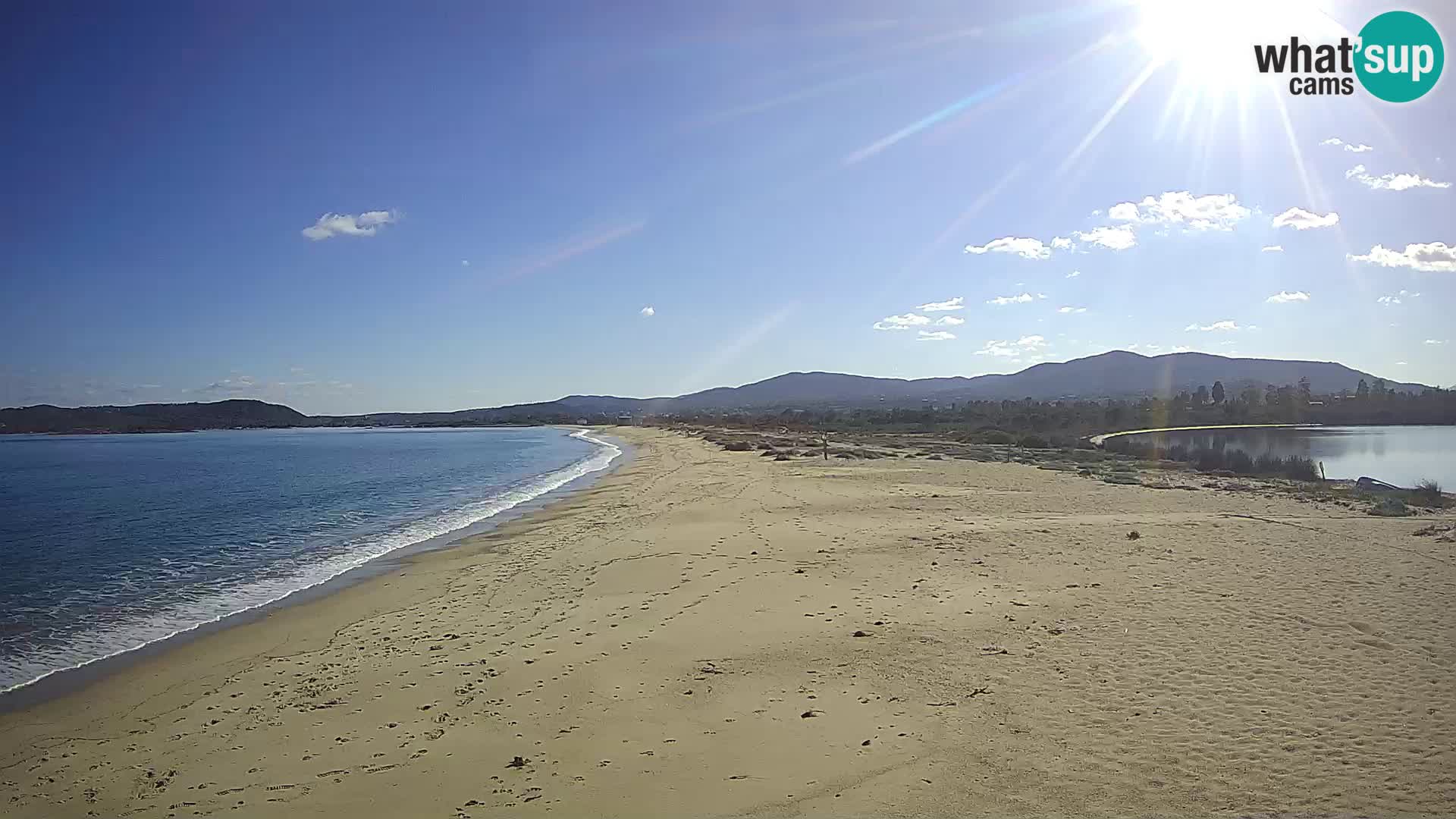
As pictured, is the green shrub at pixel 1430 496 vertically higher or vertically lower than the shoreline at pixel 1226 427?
lower

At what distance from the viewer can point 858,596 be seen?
1020cm

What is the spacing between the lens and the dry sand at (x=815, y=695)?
17.2 feet

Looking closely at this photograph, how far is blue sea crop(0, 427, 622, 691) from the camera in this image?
437 inches

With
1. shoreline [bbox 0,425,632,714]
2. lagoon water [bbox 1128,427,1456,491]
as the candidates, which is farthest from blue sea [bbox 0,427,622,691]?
lagoon water [bbox 1128,427,1456,491]

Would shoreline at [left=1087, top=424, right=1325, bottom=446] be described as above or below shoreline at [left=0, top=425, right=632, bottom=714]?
above

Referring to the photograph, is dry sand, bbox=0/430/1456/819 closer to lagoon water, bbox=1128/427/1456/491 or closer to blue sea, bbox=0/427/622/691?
blue sea, bbox=0/427/622/691

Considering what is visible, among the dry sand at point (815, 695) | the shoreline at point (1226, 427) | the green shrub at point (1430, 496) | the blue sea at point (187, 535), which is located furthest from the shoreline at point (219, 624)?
the shoreline at point (1226, 427)

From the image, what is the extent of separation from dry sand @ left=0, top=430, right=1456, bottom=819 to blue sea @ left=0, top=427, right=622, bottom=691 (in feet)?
5.79

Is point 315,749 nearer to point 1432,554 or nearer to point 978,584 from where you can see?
point 978,584

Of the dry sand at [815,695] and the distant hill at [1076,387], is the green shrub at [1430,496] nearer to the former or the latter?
the dry sand at [815,695]

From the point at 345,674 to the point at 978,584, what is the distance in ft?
25.7

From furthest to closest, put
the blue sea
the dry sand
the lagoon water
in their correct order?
the lagoon water < the blue sea < the dry sand

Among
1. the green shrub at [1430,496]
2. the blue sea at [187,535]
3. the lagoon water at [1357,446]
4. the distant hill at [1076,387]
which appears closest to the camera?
the blue sea at [187,535]

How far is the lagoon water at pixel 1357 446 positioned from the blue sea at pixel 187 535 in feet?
110
